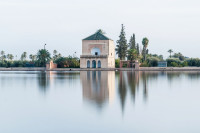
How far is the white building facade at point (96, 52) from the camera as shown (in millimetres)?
68875

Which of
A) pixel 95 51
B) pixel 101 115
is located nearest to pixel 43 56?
pixel 95 51

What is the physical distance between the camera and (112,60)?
2852 inches

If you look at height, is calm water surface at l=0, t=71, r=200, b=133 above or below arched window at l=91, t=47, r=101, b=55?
below

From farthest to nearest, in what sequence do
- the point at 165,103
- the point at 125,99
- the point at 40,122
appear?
the point at 125,99 → the point at 165,103 → the point at 40,122

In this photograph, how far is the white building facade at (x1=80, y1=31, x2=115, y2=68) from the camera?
68875 mm

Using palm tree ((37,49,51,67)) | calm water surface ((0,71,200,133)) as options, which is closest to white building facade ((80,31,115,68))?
palm tree ((37,49,51,67))

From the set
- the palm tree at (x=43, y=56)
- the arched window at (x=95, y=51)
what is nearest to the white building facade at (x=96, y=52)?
the arched window at (x=95, y=51)

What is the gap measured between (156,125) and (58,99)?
7.48 metres

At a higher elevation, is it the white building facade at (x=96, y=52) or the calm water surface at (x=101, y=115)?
the white building facade at (x=96, y=52)

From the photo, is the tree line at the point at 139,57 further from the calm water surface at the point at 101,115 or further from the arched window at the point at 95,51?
the calm water surface at the point at 101,115

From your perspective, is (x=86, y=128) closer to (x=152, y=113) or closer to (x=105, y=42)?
(x=152, y=113)

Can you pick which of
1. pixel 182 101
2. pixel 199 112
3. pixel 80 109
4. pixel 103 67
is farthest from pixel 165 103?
pixel 103 67

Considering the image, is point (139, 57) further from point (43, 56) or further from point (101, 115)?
point (101, 115)

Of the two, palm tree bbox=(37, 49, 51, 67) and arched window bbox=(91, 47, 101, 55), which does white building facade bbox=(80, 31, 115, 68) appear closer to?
arched window bbox=(91, 47, 101, 55)
